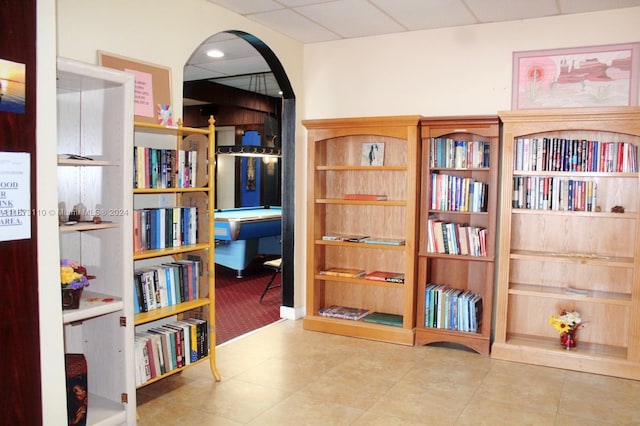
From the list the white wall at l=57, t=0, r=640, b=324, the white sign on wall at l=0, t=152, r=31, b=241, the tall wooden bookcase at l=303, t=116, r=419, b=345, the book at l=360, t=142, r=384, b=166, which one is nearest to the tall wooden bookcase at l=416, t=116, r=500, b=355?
the tall wooden bookcase at l=303, t=116, r=419, b=345

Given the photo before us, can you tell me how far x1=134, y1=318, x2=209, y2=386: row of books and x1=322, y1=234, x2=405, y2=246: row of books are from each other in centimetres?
174

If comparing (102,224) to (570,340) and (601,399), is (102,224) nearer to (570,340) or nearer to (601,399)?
(601,399)

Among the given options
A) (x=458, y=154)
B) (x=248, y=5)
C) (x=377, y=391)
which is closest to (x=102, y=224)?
(x=377, y=391)

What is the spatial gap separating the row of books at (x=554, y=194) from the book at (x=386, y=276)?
121 cm

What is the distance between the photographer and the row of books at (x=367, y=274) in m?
4.84

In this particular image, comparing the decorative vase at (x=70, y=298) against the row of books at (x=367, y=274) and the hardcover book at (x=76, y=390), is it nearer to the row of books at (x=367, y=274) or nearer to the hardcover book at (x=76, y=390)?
the hardcover book at (x=76, y=390)

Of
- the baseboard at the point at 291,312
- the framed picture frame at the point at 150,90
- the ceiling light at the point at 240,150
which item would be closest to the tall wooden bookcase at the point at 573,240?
the baseboard at the point at 291,312

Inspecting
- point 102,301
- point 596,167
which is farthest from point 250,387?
point 596,167

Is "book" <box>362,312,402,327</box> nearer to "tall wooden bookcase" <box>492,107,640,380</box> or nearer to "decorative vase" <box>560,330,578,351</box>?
"tall wooden bookcase" <box>492,107,640,380</box>

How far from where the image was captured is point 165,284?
11.5ft

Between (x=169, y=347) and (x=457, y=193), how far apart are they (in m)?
2.69

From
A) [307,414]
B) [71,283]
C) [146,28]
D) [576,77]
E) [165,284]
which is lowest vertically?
[307,414]

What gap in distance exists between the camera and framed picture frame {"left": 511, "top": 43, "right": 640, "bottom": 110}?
4238mm

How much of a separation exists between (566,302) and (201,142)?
3.32 m
